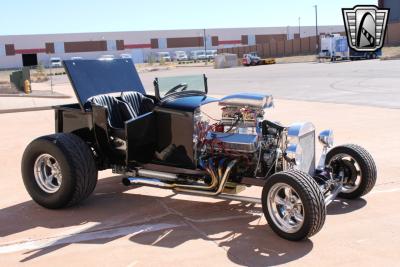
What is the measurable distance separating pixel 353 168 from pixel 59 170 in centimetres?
337

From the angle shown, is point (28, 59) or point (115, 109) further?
point (28, 59)

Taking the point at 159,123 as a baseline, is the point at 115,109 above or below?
above

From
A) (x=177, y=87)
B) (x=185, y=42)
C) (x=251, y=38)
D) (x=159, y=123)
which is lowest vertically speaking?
(x=159, y=123)

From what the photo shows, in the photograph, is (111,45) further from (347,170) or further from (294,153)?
(294,153)

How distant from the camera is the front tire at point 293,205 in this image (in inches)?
179

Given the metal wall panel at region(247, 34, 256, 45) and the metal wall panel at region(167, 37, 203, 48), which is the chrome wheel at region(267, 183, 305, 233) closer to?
the metal wall panel at region(167, 37, 203, 48)

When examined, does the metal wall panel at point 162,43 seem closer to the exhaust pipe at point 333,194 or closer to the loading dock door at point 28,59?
the loading dock door at point 28,59

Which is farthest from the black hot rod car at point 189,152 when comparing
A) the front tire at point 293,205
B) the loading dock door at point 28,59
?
the loading dock door at point 28,59

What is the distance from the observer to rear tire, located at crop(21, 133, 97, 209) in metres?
5.75

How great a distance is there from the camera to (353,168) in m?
5.84

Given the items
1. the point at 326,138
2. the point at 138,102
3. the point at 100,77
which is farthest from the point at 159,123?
the point at 326,138

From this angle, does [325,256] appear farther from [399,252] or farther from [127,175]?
[127,175]

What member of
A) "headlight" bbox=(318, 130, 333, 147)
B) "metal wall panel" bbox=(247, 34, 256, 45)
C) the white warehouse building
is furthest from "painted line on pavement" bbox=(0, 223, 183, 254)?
"metal wall panel" bbox=(247, 34, 256, 45)

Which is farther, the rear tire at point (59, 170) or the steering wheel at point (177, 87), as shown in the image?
the steering wheel at point (177, 87)
